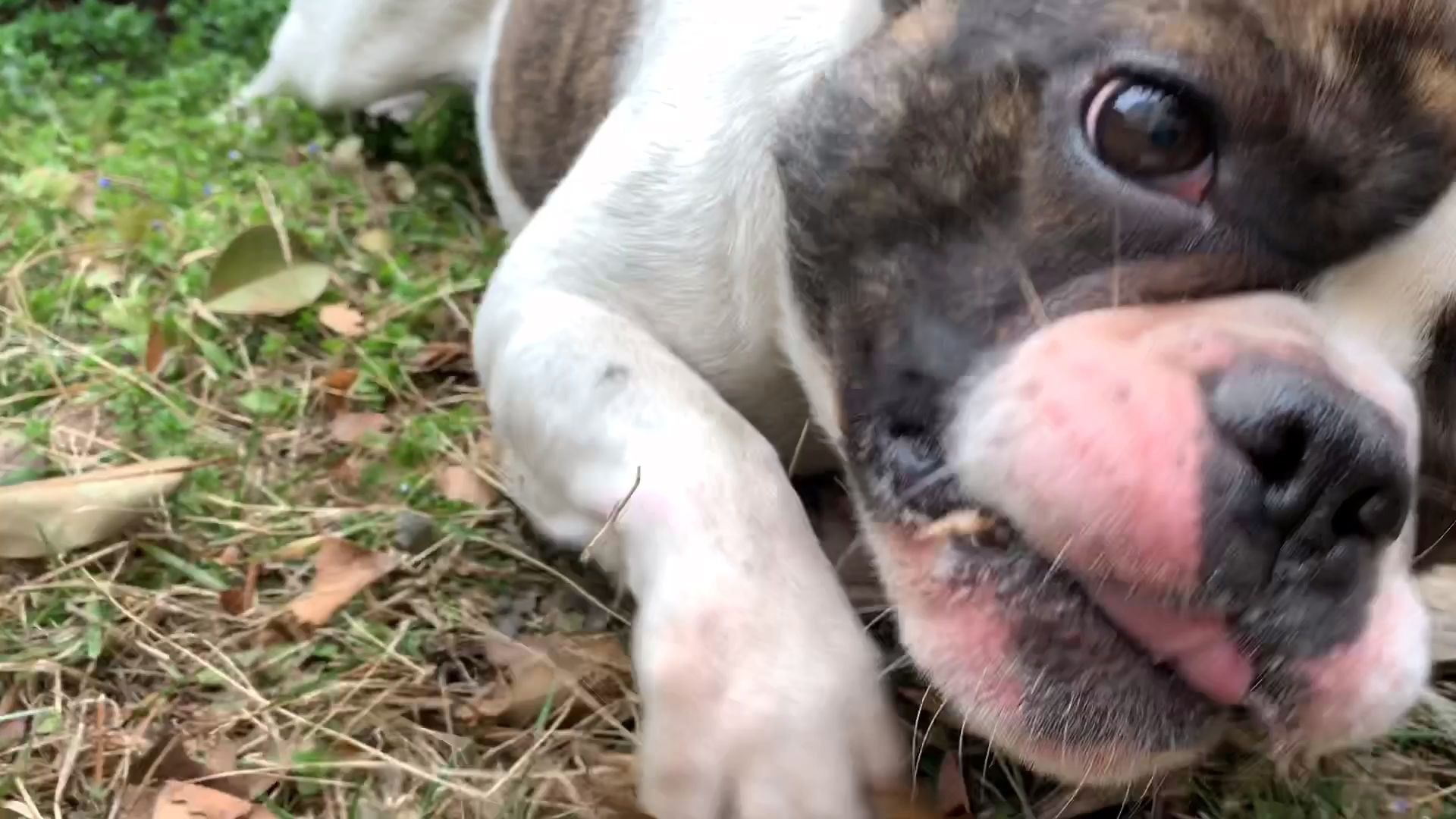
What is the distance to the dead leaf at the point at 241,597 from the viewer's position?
2066 mm

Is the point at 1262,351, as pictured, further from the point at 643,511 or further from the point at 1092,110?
the point at 643,511

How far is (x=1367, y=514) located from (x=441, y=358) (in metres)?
1.71

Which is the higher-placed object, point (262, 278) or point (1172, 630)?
point (1172, 630)

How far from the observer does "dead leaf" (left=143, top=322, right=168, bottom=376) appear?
8.46 feet

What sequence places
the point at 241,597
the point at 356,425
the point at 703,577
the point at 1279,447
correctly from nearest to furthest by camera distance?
the point at 1279,447 → the point at 703,577 → the point at 241,597 → the point at 356,425

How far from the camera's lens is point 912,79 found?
5.77 feet

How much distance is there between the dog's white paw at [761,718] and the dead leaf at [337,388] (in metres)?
1.04

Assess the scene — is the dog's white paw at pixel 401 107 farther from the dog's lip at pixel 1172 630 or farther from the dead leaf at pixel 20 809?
the dog's lip at pixel 1172 630

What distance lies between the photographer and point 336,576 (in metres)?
2.11

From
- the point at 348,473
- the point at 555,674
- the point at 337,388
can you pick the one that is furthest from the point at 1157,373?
the point at 337,388

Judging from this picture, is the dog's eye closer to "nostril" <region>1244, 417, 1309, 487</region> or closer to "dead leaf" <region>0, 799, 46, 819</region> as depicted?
"nostril" <region>1244, 417, 1309, 487</region>

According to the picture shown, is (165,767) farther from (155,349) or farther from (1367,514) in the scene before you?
(1367,514)

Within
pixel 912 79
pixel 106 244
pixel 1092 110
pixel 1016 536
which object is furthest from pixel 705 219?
pixel 106 244

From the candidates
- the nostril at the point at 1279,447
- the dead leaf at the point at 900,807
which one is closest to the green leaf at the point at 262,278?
the dead leaf at the point at 900,807
